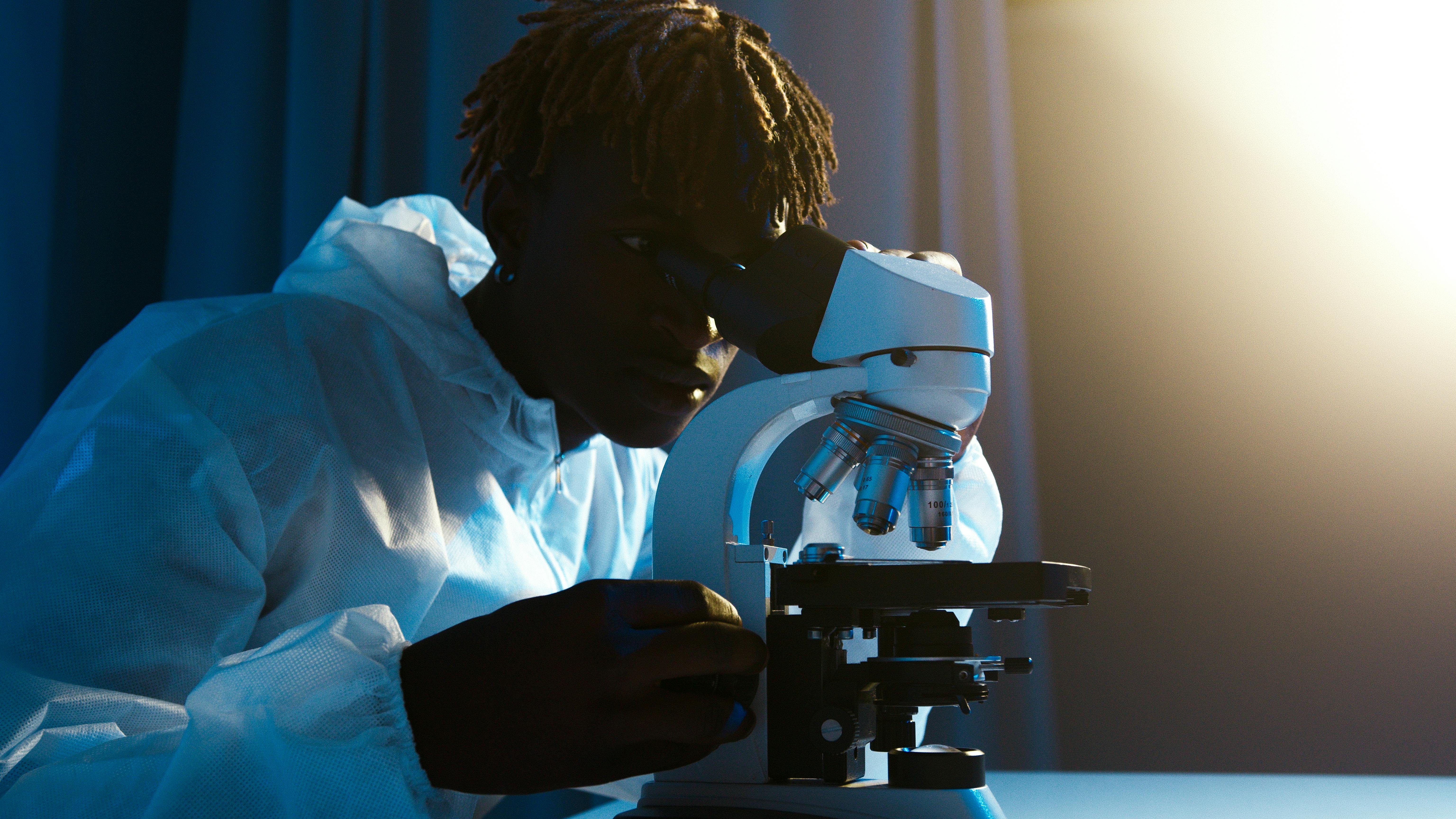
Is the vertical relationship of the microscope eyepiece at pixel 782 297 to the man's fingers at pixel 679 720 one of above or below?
above

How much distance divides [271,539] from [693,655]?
0.44 metres

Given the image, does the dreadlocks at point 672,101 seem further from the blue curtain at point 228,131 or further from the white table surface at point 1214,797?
the blue curtain at point 228,131

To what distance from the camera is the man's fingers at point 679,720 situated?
0.60 m

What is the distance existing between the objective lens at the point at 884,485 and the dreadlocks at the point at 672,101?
0.37m

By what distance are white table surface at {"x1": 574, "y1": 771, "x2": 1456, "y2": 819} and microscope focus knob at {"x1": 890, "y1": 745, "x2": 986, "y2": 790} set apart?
0.32 metres

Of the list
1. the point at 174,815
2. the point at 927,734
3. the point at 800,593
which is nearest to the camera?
the point at 174,815

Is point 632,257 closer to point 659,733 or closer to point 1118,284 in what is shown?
point 659,733

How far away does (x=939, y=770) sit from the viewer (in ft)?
2.00

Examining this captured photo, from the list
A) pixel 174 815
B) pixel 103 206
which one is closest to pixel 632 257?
pixel 174 815

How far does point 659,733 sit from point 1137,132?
1.57m

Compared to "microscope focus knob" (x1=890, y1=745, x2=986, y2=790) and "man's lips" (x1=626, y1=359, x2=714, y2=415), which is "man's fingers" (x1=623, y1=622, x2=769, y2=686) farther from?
"man's lips" (x1=626, y1=359, x2=714, y2=415)

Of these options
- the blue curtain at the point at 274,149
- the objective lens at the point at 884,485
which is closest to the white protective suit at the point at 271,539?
the objective lens at the point at 884,485

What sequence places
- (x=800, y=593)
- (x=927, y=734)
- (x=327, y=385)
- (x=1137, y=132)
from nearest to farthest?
(x=800, y=593), (x=327, y=385), (x=927, y=734), (x=1137, y=132)

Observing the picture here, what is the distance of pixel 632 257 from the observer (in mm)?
969
